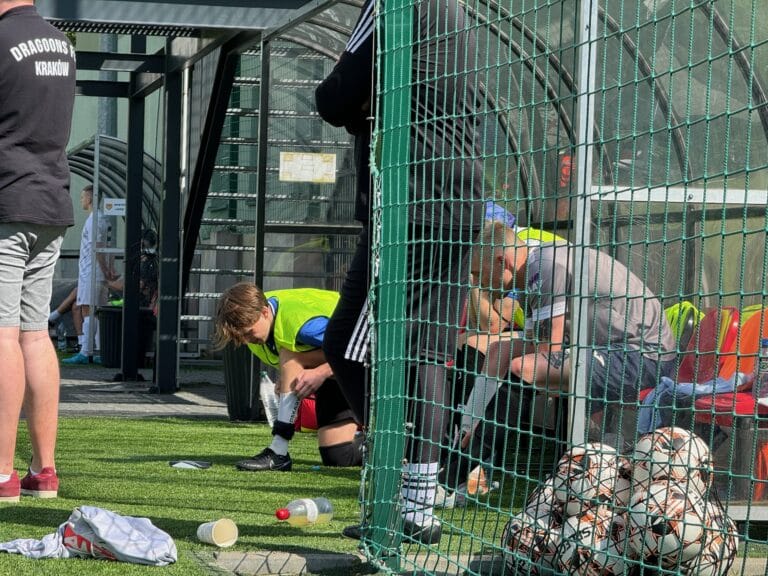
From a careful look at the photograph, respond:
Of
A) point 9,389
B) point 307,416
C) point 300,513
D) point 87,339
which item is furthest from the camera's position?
point 87,339

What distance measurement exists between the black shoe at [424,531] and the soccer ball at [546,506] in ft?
1.23

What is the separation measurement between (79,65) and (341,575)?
8.41 meters

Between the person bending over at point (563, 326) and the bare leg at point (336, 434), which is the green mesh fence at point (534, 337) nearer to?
the person bending over at point (563, 326)

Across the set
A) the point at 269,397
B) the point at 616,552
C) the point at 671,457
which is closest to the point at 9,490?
the point at 616,552

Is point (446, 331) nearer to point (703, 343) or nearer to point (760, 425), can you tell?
point (760, 425)

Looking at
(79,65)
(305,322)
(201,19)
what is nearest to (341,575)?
(305,322)

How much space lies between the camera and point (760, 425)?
4.65 meters

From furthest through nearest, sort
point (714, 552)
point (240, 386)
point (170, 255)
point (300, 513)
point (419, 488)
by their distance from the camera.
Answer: point (170, 255) < point (240, 386) < point (300, 513) < point (419, 488) < point (714, 552)

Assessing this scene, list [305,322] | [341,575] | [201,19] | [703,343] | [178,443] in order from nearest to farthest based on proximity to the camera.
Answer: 1. [341,575]
2. [703,343]
3. [305,322]
4. [178,443]
5. [201,19]

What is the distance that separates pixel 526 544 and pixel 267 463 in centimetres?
293

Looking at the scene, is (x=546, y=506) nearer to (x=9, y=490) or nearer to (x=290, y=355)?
(x=9, y=490)

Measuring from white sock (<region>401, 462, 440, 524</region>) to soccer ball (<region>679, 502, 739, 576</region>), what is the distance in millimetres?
824

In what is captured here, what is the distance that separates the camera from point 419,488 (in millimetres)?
3809

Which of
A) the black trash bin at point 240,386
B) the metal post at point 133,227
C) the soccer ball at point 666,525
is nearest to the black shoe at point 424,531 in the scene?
the soccer ball at point 666,525
